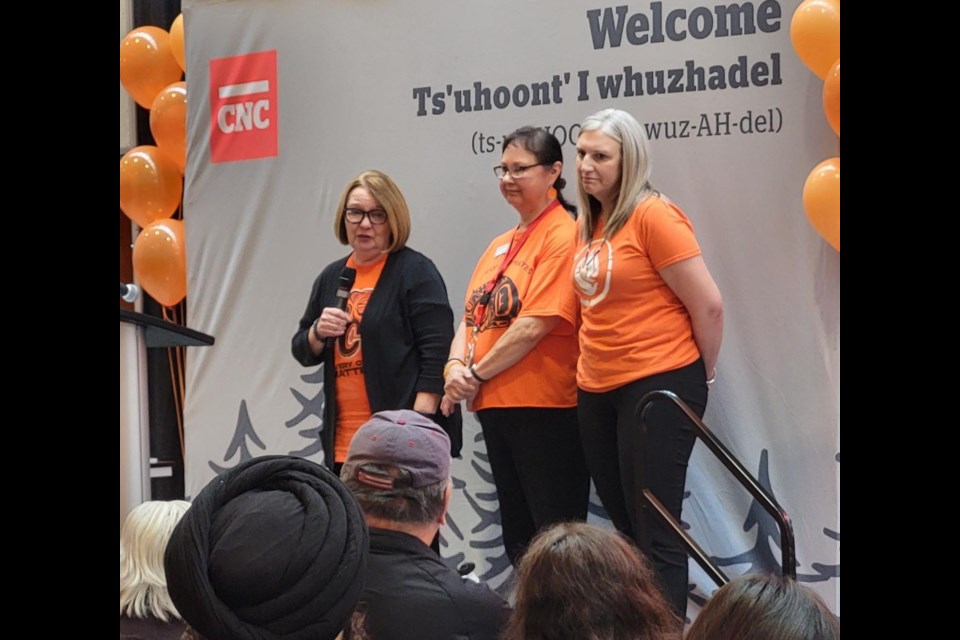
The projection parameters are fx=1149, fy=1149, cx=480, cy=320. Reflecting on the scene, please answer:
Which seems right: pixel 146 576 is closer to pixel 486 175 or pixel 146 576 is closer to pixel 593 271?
pixel 593 271

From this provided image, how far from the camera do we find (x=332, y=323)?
3.32 m

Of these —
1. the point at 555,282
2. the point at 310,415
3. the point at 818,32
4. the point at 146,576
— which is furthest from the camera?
the point at 310,415

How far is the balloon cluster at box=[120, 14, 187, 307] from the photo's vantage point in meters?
3.61

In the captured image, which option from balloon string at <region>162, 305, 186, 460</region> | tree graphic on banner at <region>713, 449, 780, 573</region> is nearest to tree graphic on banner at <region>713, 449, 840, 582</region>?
tree graphic on banner at <region>713, 449, 780, 573</region>

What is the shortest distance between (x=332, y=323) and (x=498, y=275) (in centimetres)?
55

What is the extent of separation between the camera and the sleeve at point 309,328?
3.37 meters

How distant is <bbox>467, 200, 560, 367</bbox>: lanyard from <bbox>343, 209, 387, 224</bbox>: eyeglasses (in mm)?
403

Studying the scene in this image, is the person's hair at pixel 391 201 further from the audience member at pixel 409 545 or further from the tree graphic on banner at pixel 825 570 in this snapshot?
the tree graphic on banner at pixel 825 570

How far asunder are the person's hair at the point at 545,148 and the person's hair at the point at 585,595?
1478mm

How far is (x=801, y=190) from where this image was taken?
2869 mm

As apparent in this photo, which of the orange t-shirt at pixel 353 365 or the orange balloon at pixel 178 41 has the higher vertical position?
the orange balloon at pixel 178 41

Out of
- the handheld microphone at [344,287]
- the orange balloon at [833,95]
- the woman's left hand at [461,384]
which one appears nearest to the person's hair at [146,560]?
the woman's left hand at [461,384]

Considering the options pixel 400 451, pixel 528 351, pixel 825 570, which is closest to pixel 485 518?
pixel 528 351
